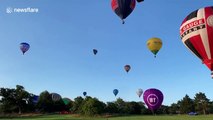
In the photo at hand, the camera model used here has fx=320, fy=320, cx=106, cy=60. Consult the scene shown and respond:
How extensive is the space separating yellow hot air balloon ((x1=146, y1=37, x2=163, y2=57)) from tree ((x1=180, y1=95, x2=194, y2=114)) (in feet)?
352

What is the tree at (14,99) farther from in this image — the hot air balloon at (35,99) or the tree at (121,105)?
the tree at (121,105)

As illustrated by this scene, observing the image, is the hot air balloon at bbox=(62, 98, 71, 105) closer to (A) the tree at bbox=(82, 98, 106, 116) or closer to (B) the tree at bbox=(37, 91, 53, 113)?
(B) the tree at bbox=(37, 91, 53, 113)

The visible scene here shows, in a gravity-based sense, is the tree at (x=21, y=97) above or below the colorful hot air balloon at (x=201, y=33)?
above

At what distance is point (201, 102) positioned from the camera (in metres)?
148

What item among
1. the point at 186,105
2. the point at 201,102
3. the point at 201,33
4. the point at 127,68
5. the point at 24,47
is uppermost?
the point at 24,47

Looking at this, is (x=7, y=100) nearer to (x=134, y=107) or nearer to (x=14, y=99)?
(x=14, y=99)

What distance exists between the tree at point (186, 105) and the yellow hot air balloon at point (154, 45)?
352 feet

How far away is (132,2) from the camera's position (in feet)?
122

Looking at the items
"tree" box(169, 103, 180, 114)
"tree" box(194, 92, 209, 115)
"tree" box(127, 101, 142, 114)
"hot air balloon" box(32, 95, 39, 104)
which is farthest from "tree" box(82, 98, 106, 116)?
"tree" box(169, 103, 180, 114)

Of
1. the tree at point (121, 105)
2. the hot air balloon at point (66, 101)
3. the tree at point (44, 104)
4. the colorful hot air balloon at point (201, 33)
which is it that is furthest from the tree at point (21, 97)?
the colorful hot air balloon at point (201, 33)

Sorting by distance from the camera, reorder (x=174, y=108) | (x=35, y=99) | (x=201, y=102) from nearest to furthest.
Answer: (x=35, y=99) < (x=201, y=102) < (x=174, y=108)

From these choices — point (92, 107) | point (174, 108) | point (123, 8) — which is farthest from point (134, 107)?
point (123, 8)

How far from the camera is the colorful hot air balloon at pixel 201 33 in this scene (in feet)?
91.8

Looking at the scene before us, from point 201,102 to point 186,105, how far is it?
775cm
